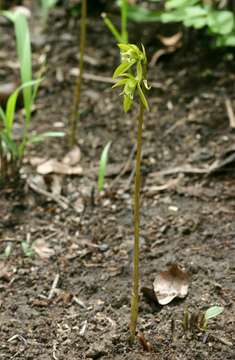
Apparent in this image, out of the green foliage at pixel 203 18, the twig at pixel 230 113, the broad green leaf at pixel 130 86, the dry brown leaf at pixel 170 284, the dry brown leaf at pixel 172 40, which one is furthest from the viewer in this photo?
the dry brown leaf at pixel 172 40

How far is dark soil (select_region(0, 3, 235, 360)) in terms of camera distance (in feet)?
5.77

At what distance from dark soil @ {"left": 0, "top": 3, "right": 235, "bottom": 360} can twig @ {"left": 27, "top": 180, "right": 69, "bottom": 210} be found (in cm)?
2

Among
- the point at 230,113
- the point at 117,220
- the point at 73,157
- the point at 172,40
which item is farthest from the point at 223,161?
the point at 172,40

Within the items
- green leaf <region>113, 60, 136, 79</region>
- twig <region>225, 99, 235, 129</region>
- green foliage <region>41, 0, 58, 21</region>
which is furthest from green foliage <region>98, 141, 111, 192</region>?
green foliage <region>41, 0, 58, 21</region>

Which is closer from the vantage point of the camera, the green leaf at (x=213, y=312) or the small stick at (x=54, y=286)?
the green leaf at (x=213, y=312)

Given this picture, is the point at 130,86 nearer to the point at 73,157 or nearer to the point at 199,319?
the point at 199,319

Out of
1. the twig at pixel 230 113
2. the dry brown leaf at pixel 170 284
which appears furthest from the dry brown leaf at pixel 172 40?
the dry brown leaf at pixel 170 284

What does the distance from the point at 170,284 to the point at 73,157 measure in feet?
2.58

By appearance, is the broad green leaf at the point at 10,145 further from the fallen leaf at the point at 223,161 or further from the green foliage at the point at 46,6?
the green foliage at the point at 46,6

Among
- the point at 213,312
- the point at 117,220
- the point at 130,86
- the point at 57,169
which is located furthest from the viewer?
the point at 57,169

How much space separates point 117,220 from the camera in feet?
7.23

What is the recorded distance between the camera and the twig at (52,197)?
2.28m

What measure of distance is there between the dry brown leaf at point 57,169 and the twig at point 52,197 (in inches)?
3.2

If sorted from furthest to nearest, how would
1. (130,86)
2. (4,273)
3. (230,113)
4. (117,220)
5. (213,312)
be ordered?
(230,113), (117,220), (4,273), (213,312), (130,86)
